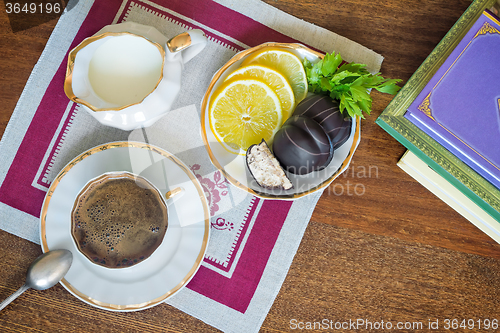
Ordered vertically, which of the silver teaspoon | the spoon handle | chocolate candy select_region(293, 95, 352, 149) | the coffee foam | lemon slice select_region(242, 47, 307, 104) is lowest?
the spoon handle

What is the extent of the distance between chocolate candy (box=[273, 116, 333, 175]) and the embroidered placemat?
19cm

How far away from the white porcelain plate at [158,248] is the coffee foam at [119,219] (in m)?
0.08

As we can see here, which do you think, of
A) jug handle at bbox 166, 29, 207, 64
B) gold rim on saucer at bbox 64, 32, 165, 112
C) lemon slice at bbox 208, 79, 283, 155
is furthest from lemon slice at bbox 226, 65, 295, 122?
gold rim on saucer at bbox 64, 32, 165, 112

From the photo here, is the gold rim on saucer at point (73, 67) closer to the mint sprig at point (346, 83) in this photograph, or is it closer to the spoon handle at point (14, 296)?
the mint sprig at point (346, 83)

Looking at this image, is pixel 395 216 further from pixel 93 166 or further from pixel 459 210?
pixel 93 166

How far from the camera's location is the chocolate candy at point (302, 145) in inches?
34.6

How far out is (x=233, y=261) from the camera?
3.51ft

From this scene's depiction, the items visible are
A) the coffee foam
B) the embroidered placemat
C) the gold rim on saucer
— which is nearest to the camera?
the gold rim on saucer

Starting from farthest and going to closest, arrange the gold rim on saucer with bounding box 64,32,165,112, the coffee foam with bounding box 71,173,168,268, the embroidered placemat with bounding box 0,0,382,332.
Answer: the embroidered placemat with bounding box 0,0,382,332 < the coffee foam with bounding box 71,173,168,268 < the gold rim on saucer with bounding box 64,32,165,112

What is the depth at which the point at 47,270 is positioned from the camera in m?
0.94

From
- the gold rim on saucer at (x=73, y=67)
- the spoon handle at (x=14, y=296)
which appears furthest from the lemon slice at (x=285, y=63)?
the spoon handle at (x=14, y=296)

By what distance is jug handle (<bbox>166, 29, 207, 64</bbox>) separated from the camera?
0.81m

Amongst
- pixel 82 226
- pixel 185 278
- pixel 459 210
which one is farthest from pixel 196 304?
pixel 459 210

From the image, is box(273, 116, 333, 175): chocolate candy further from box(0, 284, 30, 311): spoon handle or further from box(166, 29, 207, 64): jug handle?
box(0, 284, 30, 311): spoon handle
